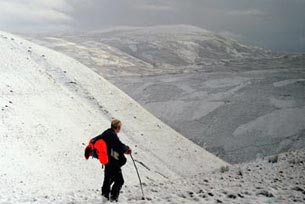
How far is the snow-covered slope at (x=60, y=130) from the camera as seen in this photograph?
55.3ft

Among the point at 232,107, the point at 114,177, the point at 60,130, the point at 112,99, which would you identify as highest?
the point at 232,107

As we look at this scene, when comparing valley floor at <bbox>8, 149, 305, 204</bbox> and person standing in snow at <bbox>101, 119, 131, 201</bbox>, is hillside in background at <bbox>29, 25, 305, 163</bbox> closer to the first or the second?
valley floor at <bbox>8, 149, 305, 204</bbox>

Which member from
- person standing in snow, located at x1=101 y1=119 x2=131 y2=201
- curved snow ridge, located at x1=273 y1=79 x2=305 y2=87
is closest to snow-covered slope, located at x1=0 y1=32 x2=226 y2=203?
person standing in snow, located at x1=101 y1=119 x2=131 y2=201

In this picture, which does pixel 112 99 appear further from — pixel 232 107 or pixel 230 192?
pixel 230 192

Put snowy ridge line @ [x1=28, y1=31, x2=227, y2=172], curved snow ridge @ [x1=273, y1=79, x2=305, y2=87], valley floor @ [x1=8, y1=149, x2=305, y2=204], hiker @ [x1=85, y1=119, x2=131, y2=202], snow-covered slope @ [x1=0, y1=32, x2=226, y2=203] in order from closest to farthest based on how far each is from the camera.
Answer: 1. hiker @ [x1=85, y1=119, x2=131, y2=202]
2. valley floor @ [x1=8, y1=149, x2=305, y2=204]
3. snow-covered slope @ [x1=0, y1=32, x2=226, y2=203]
4. snowy ridge line @ [x1=28, y1=31, x2=227, y2=172]
5. curved snow ridge @ [x1=273, y1=79, x2=305, y2=87]

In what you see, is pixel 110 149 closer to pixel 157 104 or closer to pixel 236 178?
pixel 236 178

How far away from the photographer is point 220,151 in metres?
37.2

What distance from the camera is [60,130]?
22.6m

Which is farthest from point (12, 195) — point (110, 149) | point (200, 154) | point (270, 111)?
Result: point (270, 111)

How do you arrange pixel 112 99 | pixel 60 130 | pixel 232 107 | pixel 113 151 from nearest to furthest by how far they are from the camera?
pixel 113 151
pixel 60 130
pixel 112 99
pixel 232 107

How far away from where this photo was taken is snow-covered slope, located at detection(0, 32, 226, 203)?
16844 millimetres

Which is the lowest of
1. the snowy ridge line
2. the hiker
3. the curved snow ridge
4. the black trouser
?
the black trouser

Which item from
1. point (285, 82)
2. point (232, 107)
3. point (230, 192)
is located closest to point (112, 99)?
point (232, 107)

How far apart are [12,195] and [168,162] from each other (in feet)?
44.9
